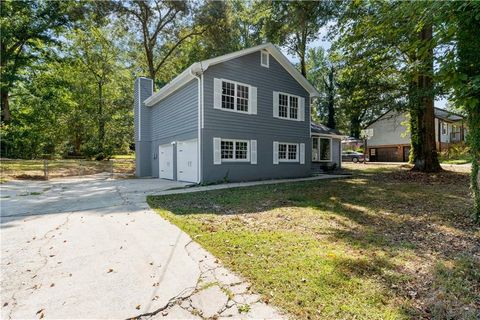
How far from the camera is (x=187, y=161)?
498 inches

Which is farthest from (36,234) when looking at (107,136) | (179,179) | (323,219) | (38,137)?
(38,137)

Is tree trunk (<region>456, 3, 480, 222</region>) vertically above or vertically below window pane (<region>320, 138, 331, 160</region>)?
above

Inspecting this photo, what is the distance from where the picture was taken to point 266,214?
20.7ft

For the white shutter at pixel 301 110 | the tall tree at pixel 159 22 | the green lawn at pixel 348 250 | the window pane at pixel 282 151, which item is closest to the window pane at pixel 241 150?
the window pane at pixel 282 151

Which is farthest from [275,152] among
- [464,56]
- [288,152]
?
[464,56]

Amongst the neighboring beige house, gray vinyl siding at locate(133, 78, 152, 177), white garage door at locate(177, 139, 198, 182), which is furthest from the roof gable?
the neighboring beige house

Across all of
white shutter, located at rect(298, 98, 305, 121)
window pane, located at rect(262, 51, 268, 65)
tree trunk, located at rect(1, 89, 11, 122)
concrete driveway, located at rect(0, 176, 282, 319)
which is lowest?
concrete driveway, located at rect(0, 176, 282, 319)

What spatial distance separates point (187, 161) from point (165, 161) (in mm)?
2869

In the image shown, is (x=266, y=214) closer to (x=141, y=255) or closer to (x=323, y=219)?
(x=323, y=219)

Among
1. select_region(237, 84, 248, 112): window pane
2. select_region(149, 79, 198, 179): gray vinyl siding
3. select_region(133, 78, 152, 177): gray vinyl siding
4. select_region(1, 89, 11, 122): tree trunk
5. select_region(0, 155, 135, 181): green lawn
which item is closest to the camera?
select_region(149, 79, 198, 179): gray vinyl siding

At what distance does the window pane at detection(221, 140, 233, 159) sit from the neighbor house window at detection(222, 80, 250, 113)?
165cm

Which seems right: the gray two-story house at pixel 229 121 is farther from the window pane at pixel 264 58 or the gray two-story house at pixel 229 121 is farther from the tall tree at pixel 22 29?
the tall tree at pixel 22 29

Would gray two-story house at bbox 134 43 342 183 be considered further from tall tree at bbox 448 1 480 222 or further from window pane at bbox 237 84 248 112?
tall tree at bbox 448 1 480 222

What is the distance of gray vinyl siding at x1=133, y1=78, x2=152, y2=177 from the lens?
54.3 ft
